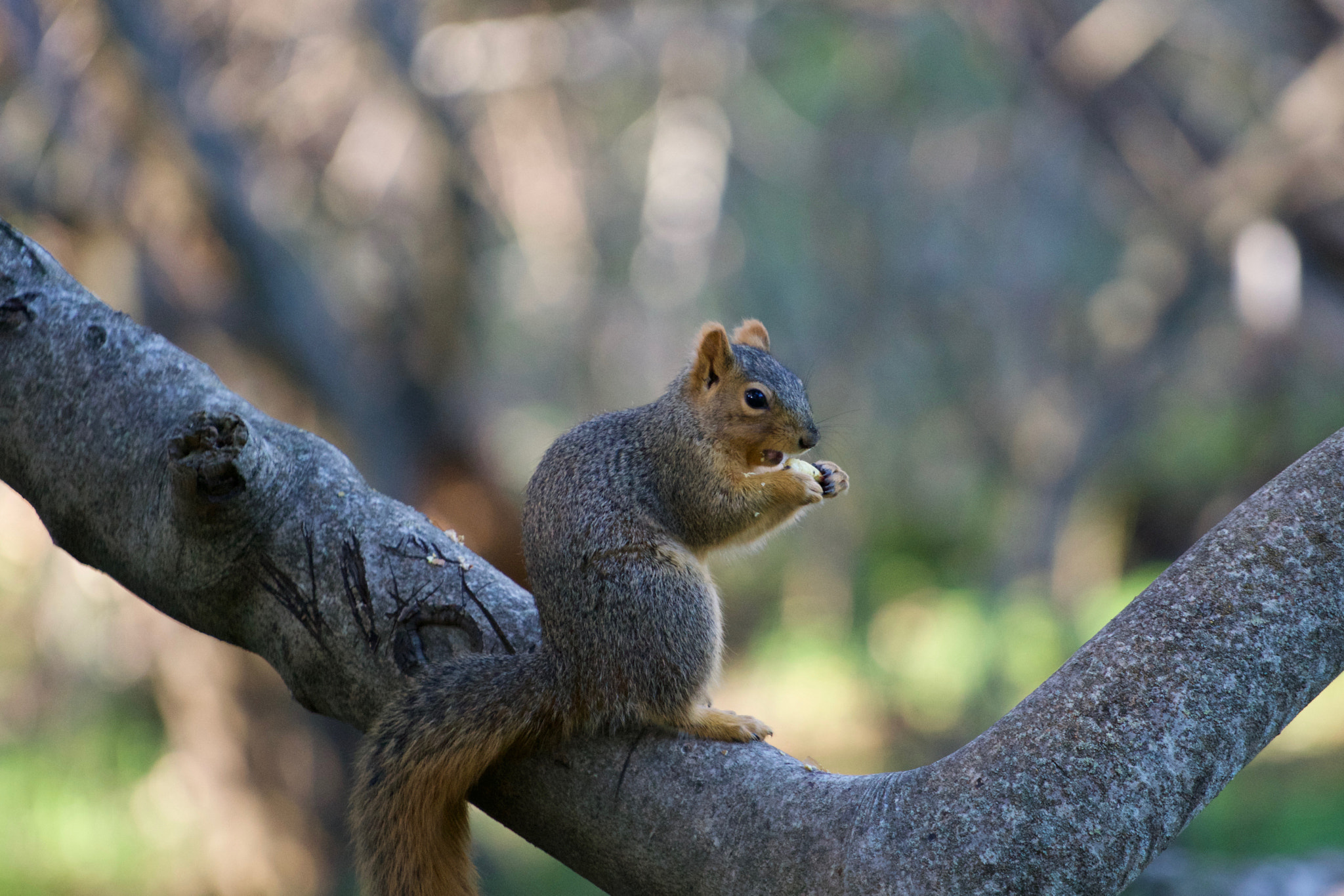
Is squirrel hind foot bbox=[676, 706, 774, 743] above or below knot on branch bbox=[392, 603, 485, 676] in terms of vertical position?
above

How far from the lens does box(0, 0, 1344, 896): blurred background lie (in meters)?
5.38

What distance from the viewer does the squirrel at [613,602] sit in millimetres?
1670

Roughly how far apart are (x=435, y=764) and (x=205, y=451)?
1.88 ft

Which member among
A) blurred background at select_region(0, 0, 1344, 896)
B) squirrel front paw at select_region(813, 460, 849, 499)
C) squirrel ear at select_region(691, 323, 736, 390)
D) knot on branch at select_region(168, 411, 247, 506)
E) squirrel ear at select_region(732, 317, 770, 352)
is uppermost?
blurred background at select_region(0, 0, 1344, 896)

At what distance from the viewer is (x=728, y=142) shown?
8.84 meters

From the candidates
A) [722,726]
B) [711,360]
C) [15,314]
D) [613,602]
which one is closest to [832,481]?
[711,360]

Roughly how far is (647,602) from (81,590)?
485 cm

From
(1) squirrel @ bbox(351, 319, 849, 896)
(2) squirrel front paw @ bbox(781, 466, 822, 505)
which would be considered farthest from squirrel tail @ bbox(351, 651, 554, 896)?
(2) squirrel front paw @ bbox(781, 466, 822, 505)

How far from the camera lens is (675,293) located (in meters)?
9.20

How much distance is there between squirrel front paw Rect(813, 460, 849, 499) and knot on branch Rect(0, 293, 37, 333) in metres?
1.49

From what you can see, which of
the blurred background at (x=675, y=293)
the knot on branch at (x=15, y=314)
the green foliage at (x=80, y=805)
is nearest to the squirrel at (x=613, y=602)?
the blurred background at (x=675, y=293)

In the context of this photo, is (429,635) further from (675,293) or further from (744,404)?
(675,293)

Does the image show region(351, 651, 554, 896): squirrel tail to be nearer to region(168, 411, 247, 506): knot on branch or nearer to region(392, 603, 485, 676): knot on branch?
region(392, 603, 485, 676): knot on branch

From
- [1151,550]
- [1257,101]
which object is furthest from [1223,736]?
[1151,550]
